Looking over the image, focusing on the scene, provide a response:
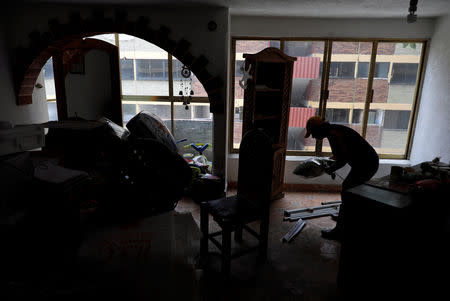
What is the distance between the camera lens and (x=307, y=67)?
4152 mm

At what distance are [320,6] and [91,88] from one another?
3.09 meters

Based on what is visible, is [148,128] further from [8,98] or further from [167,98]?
[8,98]

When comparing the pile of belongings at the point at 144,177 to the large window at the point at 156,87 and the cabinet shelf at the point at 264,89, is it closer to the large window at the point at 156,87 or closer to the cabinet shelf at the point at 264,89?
the cabinet shelf at the point at 264,89

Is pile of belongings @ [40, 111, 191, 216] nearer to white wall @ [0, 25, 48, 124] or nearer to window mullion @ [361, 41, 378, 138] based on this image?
white wall @ [0, 25, 48, 124]

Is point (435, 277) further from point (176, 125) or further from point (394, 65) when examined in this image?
point (176, 125)

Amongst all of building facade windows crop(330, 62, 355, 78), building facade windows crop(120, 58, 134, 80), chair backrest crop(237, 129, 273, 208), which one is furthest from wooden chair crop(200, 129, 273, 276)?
building facade windows crop(120, 58, 134, 80)

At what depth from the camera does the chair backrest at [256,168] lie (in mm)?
2357

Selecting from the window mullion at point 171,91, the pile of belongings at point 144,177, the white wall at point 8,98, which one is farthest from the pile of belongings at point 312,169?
the white wall at point 8,98

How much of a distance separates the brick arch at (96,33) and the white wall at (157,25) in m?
0.06

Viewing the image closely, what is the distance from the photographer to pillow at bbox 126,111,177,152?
2.94 metres

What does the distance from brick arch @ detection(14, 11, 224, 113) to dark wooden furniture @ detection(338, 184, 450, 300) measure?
2.01m

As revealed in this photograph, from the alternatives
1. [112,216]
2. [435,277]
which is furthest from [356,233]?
[112,216]

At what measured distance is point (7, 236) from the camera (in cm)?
115

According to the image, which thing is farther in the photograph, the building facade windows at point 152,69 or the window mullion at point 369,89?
the building facade windows at point 152,69
